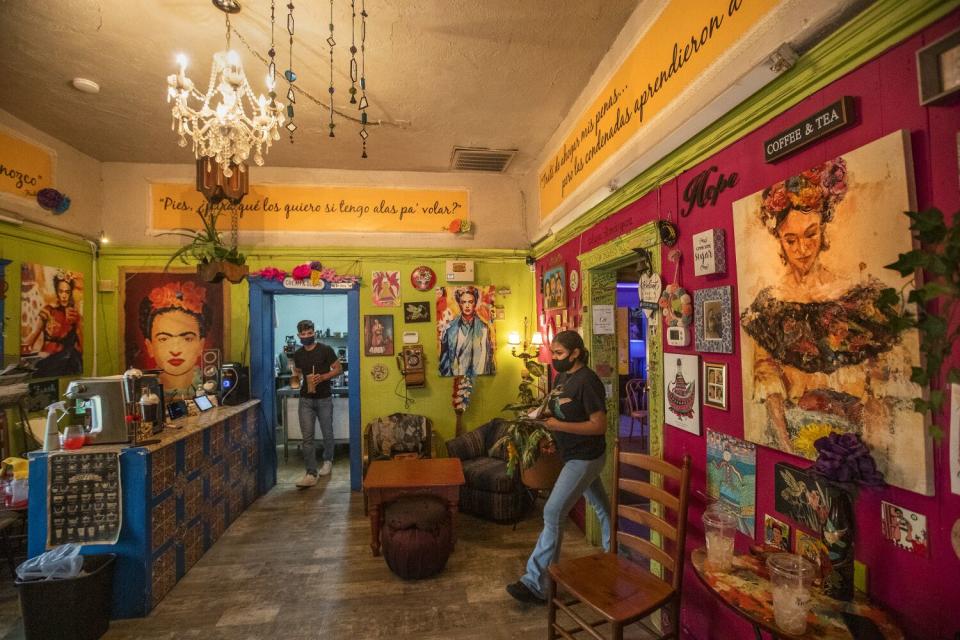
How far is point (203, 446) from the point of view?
3.76 metres

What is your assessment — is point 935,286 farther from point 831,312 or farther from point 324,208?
point 324,208

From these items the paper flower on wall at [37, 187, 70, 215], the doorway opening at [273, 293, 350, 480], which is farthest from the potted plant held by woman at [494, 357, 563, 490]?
the paper flower on wall at [37, 187, 70, 215]

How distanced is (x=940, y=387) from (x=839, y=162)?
81 cm

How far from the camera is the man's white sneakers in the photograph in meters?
5.34

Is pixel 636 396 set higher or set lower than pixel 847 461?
lower

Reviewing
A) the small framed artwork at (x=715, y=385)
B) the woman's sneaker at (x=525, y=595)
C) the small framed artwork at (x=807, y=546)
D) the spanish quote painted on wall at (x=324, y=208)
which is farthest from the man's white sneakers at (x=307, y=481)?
the small framed artwork at (x=807, y=546)

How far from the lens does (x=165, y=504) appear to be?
3133mm

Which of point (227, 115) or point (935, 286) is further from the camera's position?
point (227, 115)

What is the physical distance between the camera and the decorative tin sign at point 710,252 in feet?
7.17

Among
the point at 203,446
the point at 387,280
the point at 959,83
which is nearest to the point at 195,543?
the point at 203,446

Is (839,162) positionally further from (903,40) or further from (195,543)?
(195,543)

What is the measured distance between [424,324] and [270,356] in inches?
75.3

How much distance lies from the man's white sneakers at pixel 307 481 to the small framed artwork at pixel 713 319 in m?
4.78

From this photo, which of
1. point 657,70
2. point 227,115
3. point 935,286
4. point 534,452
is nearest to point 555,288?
point 534,452
